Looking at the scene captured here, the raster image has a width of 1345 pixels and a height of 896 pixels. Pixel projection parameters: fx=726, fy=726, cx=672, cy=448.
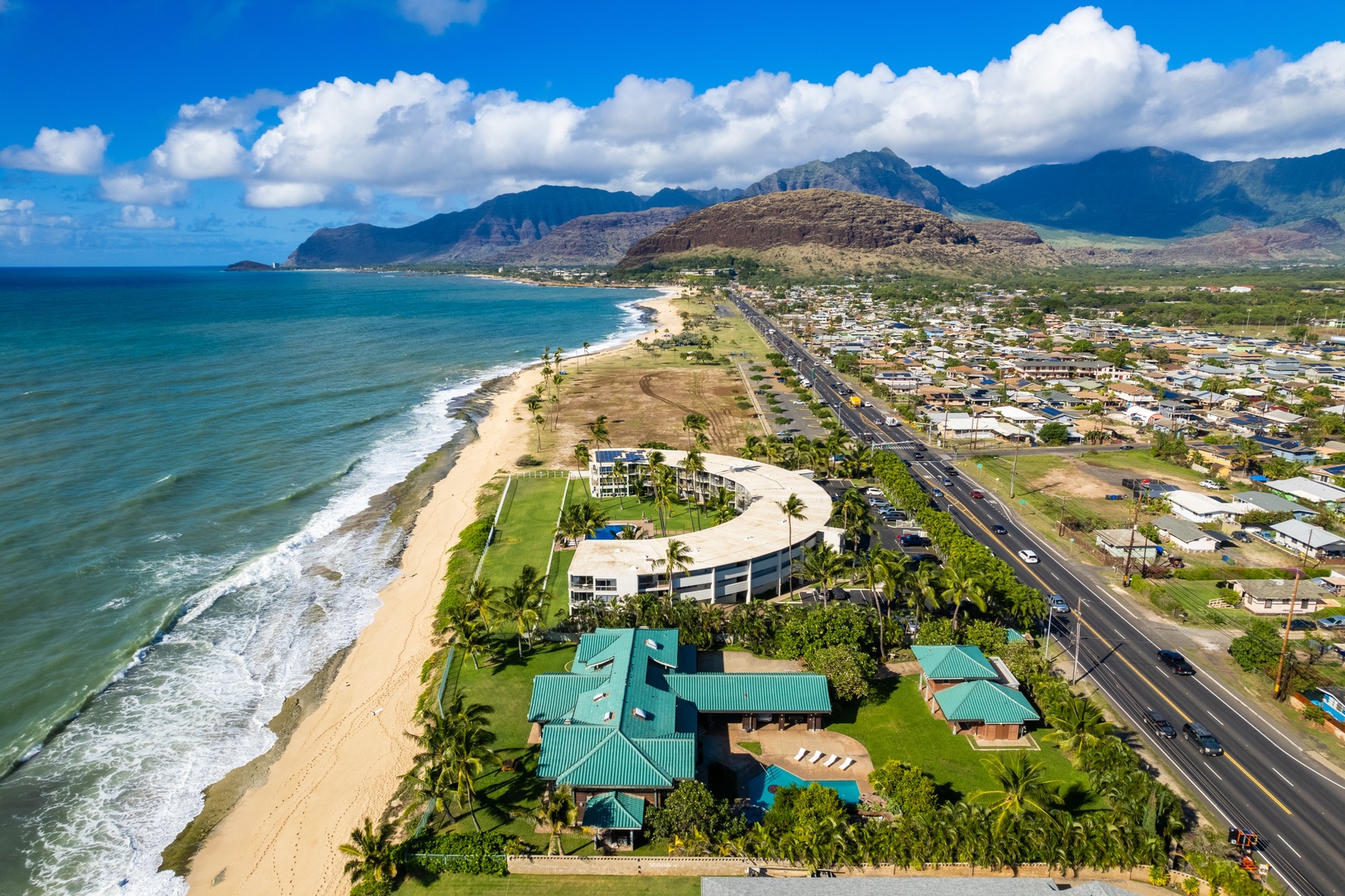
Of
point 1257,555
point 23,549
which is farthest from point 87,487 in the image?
point 1257,555

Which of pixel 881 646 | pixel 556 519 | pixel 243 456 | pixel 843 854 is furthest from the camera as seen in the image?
pixel 243 456

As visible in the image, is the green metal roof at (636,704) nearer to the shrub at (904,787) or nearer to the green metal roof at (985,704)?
the shrub at (904,787)

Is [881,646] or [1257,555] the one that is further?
[1257,555]

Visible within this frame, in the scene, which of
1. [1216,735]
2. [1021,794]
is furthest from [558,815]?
[1216,735]

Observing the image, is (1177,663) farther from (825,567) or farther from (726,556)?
(726,556)

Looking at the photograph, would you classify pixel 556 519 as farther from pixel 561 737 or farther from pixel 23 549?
pixel 23 549

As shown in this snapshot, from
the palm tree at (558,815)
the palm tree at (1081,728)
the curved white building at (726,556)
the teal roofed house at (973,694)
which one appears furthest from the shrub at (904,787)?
the curved white building at (726,556)

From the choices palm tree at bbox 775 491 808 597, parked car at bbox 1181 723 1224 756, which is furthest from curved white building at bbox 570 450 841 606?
parked car at bbox 1181 723 1224 756
